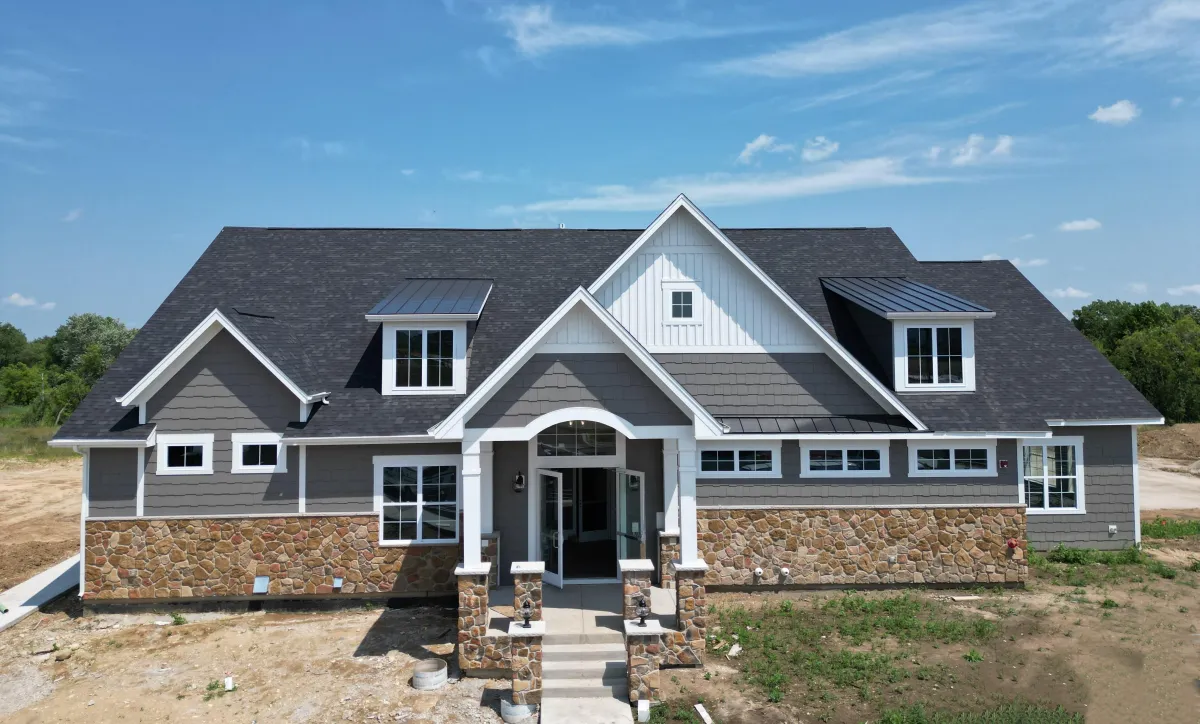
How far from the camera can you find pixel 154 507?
13.2m

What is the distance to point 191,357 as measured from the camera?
1328 centimetres

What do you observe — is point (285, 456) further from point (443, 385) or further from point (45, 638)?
point (45, 638)

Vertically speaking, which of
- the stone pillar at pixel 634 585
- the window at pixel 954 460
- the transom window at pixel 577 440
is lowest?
the stone pillar at pixel 634 585

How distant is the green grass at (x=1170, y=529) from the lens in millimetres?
18031

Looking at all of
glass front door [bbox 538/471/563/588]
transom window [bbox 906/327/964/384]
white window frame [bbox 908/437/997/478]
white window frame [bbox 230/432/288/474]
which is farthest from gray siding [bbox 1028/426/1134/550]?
white window frame [bbox 230/432/288/474]

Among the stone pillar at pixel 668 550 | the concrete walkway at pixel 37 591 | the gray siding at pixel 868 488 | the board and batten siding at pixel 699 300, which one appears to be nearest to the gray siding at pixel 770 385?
the board and batten siding at pixel 699 300

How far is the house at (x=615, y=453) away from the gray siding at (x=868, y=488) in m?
0.04

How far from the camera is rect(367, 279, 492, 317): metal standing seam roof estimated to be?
45.6 ft

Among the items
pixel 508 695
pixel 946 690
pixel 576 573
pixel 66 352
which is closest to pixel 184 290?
pixel 576 573

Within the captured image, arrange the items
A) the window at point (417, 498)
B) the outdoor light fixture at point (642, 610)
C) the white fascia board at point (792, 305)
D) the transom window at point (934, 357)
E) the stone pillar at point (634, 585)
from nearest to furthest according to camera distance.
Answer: the outdoor light fixture at point (642, 610), the stone pillar at point (634, 585), the window at point (417, 498), the white fascia board at point (792, 305), the transom window at point (934, 357)

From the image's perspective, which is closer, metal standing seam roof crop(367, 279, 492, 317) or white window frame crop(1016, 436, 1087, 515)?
metal standing seam roof crop(367, 279, 492, 317)

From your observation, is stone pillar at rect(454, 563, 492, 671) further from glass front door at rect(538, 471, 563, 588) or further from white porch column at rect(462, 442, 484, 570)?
glass front door at rect(538, 471, 563, 588)

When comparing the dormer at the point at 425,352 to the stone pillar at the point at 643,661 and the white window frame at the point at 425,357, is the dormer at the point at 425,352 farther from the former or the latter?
the stone pillar at the point at 643,661

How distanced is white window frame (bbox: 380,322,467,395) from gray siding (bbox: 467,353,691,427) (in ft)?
12.2
